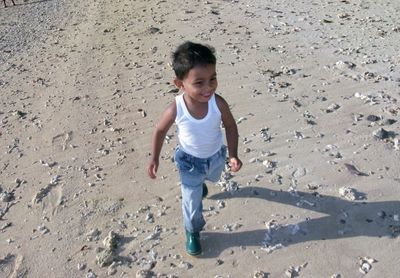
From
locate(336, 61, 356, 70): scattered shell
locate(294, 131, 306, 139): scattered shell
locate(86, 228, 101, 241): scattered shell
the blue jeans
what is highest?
the blue jeans

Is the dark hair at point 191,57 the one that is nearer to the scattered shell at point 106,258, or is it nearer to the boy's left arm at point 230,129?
the boy's left arm at point 230,129

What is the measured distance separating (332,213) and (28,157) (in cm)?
327

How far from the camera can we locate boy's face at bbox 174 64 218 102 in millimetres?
3164

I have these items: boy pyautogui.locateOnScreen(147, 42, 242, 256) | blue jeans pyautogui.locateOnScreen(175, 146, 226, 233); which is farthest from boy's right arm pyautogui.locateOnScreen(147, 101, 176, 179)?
blue jeans pyautogui.locateOnScreen(175, 146, 226, 233)

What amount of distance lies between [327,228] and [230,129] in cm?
108

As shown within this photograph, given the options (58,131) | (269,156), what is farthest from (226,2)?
(269,156)

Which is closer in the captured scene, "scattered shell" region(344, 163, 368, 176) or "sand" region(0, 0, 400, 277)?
"sand" region(0, 0, 400, 277)

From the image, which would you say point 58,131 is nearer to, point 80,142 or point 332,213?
point 80,142

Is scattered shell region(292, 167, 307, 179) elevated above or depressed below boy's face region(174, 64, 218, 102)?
below

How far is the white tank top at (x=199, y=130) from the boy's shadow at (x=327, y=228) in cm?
74

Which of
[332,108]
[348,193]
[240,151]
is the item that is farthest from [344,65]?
[348,193]

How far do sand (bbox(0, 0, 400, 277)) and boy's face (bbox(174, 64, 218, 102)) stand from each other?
4.02 feet

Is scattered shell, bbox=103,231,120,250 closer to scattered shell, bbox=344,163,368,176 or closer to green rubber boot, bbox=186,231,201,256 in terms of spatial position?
green rubber boot, bbox=186,231,201,256

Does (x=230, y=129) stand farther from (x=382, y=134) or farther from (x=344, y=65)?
(x=344, y=65)
